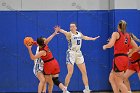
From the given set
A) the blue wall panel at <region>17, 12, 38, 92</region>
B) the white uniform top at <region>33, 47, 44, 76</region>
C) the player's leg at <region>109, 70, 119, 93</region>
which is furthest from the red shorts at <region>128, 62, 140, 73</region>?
the blue wall panel at <region>17, 12, 38, 92</region>

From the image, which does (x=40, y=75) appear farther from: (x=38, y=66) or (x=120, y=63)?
(x=120, y=63)

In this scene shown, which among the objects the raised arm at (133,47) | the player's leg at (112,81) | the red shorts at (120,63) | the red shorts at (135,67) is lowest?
the player's leg at (112,81)

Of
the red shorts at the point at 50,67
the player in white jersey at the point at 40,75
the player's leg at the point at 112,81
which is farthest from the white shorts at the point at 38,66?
the player's leg at the point at 112,81

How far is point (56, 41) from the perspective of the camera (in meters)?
11.7

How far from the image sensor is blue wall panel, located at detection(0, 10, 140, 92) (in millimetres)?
11562

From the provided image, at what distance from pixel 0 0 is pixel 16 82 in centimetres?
277

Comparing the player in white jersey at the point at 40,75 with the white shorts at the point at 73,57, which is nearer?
the player in white jersey at the point at 40,75

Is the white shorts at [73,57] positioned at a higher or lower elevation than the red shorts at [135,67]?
higher

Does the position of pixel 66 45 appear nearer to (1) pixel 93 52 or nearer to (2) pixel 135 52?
(1) pixel 93 52

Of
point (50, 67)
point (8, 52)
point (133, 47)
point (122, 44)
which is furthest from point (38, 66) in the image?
point (8, 52)

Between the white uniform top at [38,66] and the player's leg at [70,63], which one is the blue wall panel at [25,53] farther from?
the white uniform top at [38,66]

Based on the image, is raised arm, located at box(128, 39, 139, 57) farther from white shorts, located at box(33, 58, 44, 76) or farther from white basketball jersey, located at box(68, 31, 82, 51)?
white shorts, located at box(33, 58, 44, 76)

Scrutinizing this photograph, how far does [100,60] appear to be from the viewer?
11.9 meters

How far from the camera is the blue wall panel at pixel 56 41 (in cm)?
1156
